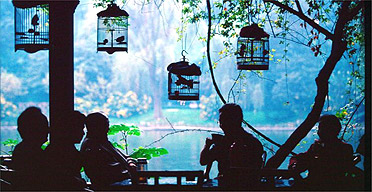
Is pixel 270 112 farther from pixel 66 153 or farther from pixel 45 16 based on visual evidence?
pixel 66 153

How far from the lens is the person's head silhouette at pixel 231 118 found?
2.76m

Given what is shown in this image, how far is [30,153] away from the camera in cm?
241

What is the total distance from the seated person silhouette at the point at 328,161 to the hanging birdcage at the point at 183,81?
1521 millimetres

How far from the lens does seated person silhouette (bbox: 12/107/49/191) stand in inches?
94.7

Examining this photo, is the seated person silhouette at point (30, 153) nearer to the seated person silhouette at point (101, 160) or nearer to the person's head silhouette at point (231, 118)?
the seated person silhouette at point (101, 160)

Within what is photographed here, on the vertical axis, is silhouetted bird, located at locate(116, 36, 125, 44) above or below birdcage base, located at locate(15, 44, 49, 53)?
above

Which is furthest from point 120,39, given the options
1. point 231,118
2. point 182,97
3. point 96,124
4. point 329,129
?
point 329,129

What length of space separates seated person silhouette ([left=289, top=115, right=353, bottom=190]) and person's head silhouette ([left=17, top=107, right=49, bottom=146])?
152cm

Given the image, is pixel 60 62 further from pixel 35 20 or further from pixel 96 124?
pixel 35 20

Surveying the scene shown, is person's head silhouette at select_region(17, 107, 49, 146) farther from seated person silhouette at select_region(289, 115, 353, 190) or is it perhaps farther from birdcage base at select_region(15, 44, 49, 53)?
seated person silhouette at select_region(289, 115, 353, 190)

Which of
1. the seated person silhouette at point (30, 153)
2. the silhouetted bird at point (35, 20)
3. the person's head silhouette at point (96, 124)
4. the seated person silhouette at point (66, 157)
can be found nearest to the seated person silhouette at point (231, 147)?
the person's head silhouette at point (96, 124)

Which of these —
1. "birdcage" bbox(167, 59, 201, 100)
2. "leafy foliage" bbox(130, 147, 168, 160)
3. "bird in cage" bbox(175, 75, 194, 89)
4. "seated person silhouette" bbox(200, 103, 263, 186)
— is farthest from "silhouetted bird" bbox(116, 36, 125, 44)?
"seated person silhouette" bbox(200, 103, 263, 186)

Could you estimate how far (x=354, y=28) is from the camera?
14.1 ft

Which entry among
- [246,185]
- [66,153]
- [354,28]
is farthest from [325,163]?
[354,28]
